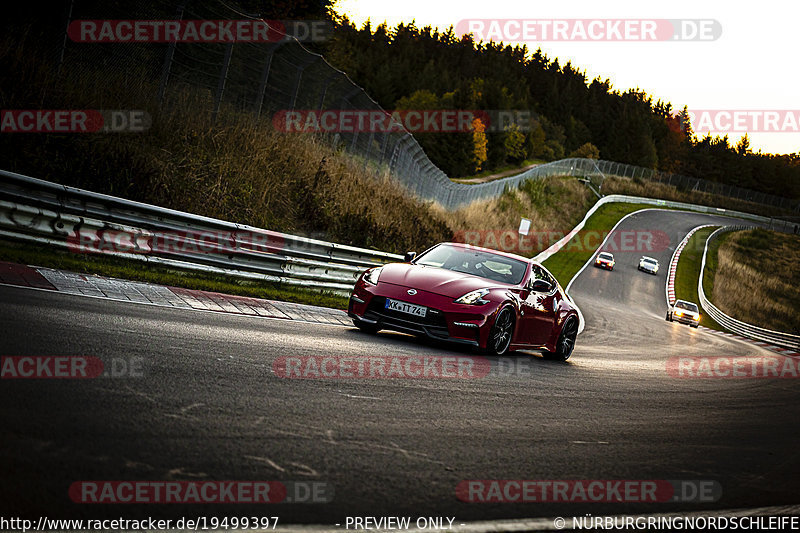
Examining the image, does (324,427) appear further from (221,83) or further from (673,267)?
(673,267)

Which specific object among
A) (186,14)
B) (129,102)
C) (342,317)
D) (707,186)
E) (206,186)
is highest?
(707,186)

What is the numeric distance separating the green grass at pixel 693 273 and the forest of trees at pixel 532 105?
133ft

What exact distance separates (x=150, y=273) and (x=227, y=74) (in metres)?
6.12

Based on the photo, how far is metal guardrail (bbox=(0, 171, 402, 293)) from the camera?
9.77 meters

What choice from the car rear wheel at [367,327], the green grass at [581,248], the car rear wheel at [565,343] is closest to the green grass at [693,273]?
the green grass at [581,248]

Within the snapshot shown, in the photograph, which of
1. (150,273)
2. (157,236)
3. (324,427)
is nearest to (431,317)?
(150,273)

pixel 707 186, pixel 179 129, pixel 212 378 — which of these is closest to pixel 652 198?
pixel 707 186

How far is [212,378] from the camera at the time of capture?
18.8 feet

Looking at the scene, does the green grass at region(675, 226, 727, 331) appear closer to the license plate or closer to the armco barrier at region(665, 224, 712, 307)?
the armco barrier at region(665, 224, 712, 307)

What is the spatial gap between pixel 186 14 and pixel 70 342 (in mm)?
9494

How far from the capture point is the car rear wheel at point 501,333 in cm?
1056

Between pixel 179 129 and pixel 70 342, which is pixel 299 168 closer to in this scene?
pixel 179 129

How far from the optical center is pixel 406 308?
10.1 m

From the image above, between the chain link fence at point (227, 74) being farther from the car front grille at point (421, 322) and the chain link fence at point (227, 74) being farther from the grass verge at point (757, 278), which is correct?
the grass verge at point (757, 278)
